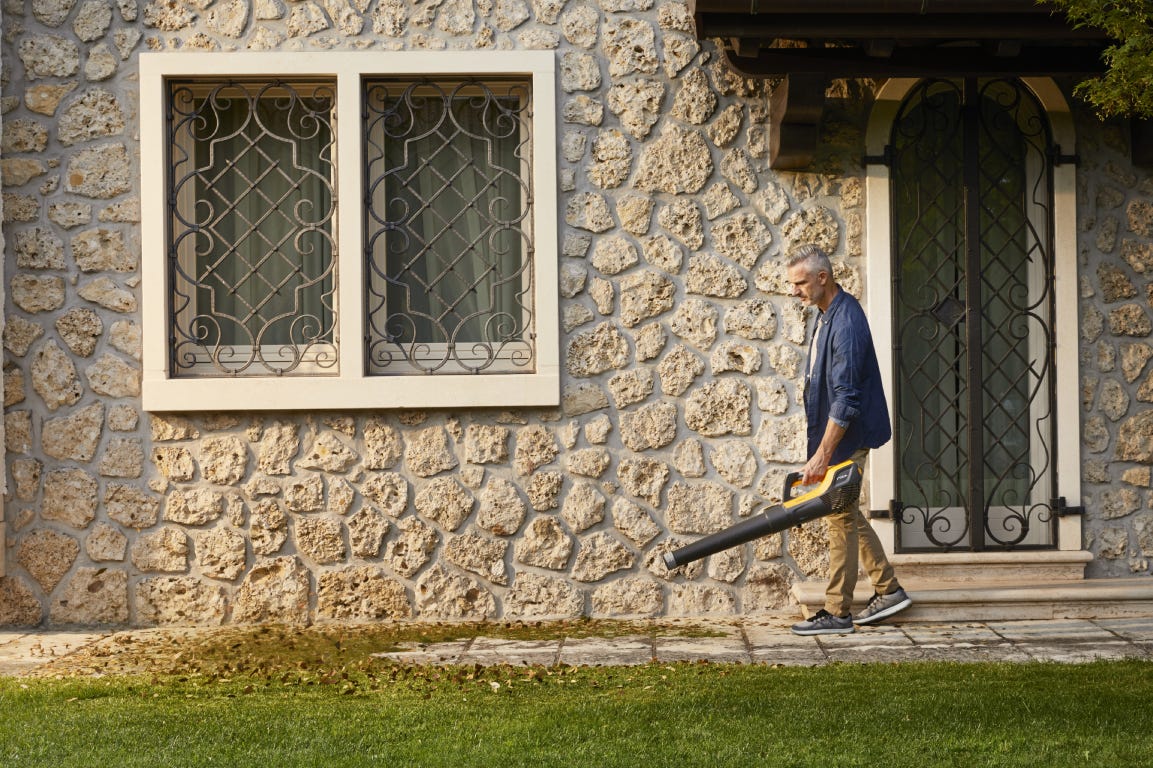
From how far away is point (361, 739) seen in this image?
4340mm

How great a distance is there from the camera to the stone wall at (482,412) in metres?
6.66

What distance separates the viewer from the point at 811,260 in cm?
603

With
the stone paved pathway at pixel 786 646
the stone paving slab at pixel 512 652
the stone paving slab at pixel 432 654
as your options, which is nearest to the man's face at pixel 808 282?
the stone paved pathway at pixel 786 646

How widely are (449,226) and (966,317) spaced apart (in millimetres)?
2848

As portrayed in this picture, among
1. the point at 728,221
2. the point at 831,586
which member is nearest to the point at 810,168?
the point at 728,221

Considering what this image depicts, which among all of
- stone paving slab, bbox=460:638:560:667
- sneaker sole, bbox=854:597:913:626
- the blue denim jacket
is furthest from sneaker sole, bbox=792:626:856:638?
stone paving slab, bbox=460:638:560:667

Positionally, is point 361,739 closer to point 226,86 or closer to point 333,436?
point 333,436

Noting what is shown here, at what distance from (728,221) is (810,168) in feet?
1.74

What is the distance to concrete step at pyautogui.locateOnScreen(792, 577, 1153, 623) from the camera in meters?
6.38

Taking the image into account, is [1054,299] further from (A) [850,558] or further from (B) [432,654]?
(B) [432,654]

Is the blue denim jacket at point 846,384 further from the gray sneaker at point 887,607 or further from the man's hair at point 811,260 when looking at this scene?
the gray sneaker at point 887,607

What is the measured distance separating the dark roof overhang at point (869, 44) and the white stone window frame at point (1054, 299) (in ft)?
1.29

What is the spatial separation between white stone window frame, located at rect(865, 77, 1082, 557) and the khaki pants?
0.55m

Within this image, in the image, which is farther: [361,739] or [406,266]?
[406,266]
